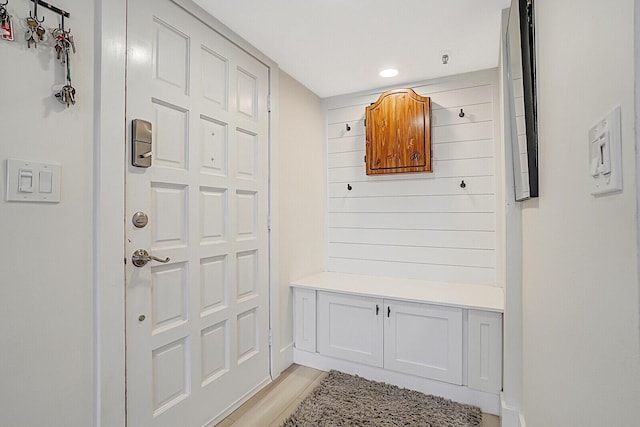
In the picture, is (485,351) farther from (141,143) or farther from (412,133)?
(141,143)

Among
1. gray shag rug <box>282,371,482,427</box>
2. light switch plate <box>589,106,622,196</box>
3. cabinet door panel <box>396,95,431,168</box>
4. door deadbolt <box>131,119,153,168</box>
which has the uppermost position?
cabinet door panel <box>396,95,431,168</box>

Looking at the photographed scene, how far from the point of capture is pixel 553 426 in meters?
0.96

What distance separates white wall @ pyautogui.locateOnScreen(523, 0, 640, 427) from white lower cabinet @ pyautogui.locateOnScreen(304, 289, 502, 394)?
0.86 metres

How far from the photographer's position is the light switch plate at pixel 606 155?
1.62 feet

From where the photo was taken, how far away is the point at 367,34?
80.2 inches

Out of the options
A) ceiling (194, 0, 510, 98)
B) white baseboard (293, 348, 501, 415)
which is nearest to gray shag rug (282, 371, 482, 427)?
white baseboard (293, 348, 501, 415)

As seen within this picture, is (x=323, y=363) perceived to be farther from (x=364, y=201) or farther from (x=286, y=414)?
(x=364, y=201)

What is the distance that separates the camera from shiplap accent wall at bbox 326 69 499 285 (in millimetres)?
2576

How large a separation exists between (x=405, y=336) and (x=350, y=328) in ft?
1.34

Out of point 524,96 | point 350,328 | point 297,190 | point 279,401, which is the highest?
point 524,96

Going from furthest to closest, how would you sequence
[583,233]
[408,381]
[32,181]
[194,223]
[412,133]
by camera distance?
1. [412,133]
2. [408,381]
3. [194,223]
4. [32,181]
5. [583,233]

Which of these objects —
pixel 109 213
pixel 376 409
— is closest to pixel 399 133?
pixel 376 409

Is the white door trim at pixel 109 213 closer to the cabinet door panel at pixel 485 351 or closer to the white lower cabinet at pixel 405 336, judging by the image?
the white lower cabinet at pixel 405 336

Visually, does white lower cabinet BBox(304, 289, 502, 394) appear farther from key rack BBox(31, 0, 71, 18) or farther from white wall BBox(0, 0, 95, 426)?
key rack BBox(31, 0, 71, 18)
